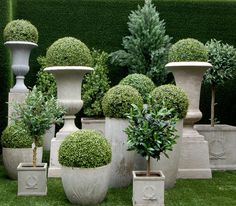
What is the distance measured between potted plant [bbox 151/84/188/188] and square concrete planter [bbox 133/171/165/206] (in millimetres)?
818

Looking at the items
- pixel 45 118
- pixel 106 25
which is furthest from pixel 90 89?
pixel 45 118

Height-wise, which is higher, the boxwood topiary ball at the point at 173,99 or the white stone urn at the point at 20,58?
the white stone urn at the point at 20,58

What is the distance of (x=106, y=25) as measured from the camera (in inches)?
363

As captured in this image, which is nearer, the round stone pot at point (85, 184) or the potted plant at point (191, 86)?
the round stone pot at point (85, 184)

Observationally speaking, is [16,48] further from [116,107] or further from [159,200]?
[159,200]

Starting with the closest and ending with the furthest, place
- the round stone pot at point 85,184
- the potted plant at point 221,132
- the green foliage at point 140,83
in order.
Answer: the round stone pot at point 85,184 → the green foliage at point 140,83 → the potted plant at point 221,132

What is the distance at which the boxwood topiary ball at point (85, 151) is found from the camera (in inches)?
196

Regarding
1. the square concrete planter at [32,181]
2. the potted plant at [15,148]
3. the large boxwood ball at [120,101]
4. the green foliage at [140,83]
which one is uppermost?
the green foliage at [140,83]

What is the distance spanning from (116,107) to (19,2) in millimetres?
4556

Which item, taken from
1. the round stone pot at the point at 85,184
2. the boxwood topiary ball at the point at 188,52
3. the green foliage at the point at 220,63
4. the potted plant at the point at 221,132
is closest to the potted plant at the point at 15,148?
the round stone pot at the point at 85,184

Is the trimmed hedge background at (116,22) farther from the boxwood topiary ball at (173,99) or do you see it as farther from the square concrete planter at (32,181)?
the square concrete planter at (32,181)

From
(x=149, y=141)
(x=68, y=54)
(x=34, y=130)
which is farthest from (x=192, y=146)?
(x=34, y=130)

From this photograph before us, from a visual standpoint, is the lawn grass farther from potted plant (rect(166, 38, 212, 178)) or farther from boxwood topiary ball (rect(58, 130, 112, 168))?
boxwood topiary ball (rect(58, 130, 112, 168))

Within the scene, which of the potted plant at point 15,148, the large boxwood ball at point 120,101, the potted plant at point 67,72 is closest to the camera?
the large boxwood ball at point 120,101
